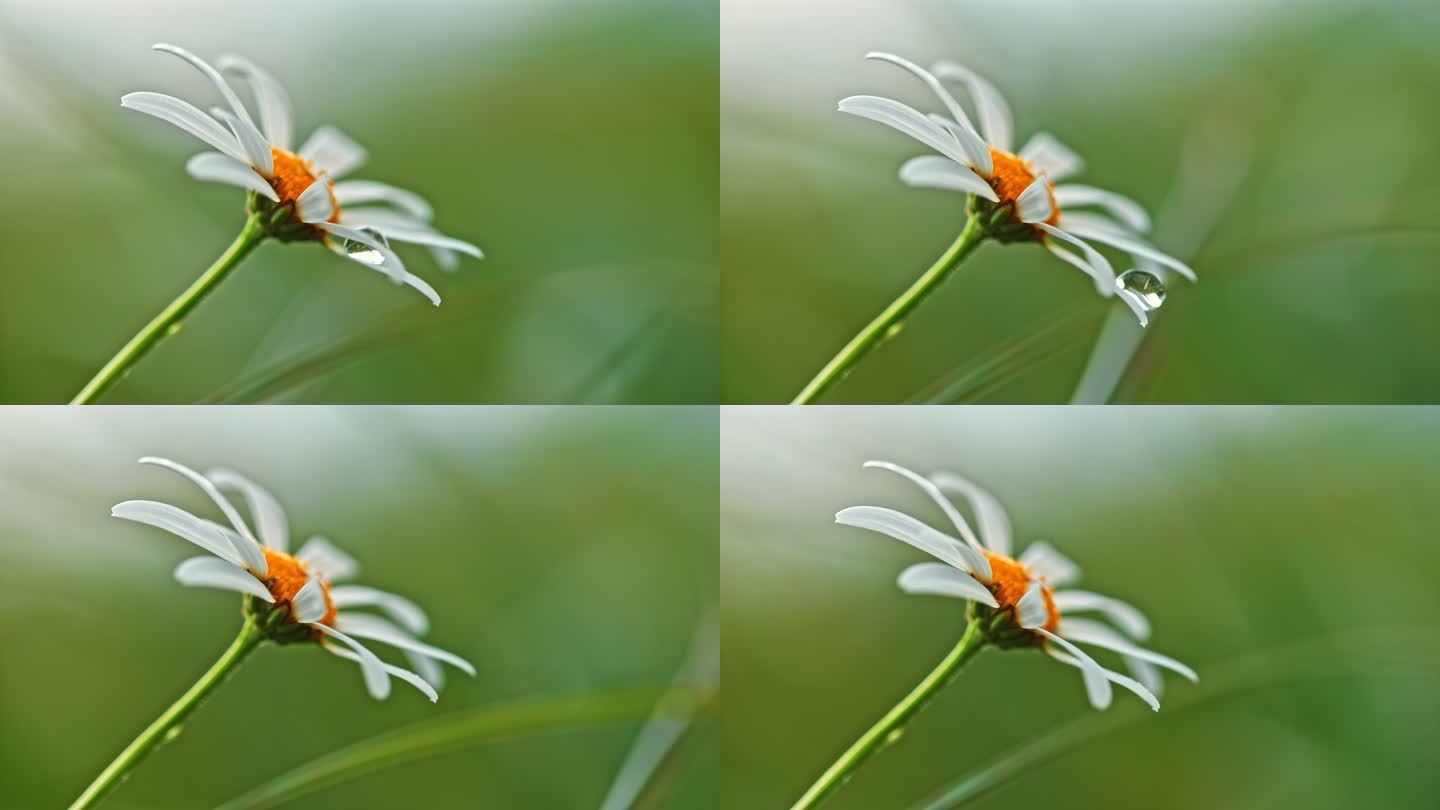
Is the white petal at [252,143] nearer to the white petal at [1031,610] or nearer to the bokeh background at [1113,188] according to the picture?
the bokeh background at [1113,188]

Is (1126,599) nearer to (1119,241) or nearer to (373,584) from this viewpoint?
(1119,241)

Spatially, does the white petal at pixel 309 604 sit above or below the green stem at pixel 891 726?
below

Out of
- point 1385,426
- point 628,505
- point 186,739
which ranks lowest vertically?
point 186,739

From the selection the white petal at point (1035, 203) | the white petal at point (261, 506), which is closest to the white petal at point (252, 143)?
the white petal at point (261, 506)

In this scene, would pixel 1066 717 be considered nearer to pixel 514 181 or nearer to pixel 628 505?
pixel 628 505

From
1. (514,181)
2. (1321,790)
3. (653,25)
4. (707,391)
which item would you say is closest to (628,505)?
(707,391)

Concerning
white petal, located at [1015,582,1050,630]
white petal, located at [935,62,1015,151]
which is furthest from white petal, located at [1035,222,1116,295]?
white petal, located at [1015,582,1050,630]
